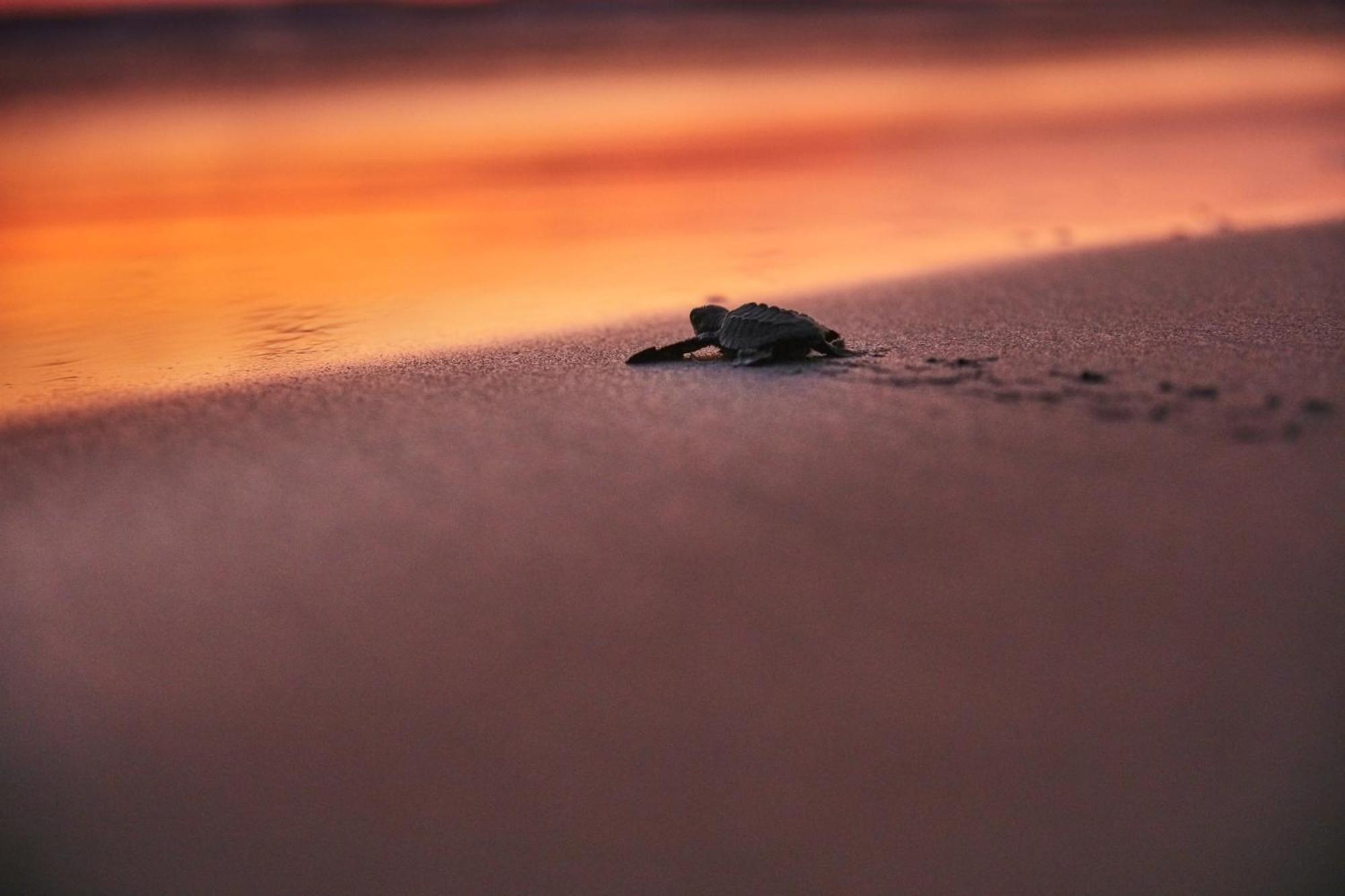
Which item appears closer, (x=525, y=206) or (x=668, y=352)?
(x=668, y=352)

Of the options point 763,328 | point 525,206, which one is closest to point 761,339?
point 763,328

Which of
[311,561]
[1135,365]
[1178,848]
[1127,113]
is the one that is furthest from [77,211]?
[1127,113]

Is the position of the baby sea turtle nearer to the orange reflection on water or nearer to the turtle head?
the turtle head

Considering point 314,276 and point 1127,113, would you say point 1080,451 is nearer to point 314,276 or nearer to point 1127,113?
point 314,276

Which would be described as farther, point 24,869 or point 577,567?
point 577,567

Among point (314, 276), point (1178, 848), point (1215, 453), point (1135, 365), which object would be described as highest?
point (314, 276)

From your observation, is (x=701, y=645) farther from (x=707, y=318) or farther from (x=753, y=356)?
(x=707, y=318)

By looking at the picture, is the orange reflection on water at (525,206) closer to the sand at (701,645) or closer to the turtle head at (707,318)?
the turtle head at (707,318)
